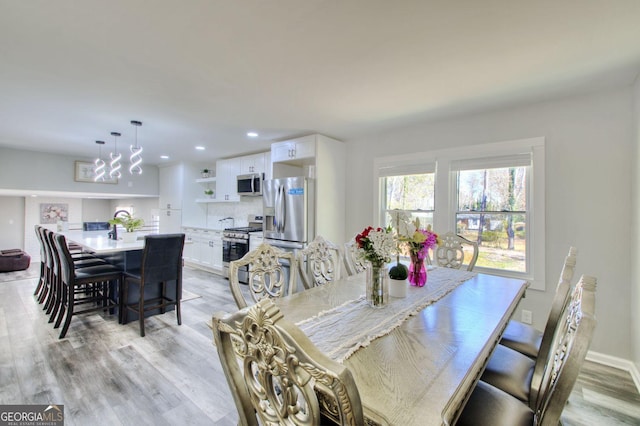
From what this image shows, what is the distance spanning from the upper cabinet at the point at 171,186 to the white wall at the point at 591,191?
20.2 ft

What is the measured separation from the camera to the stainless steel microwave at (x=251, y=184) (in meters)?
5.12

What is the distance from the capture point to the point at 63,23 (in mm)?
1622

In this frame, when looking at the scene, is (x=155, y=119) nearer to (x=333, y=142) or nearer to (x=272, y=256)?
(x=333, y=142)

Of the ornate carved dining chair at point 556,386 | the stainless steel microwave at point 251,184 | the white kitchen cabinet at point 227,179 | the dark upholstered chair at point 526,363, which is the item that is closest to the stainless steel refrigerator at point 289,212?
the stainless steel microwave at point 251,184

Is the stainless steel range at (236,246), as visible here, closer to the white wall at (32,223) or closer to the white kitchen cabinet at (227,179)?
the white kitchen cabinet at (227,179)

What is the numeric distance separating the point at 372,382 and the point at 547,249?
2.85 metres

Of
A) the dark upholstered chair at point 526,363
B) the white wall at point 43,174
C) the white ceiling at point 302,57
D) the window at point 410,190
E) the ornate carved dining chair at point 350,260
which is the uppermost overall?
the white ceiling at point 302,57

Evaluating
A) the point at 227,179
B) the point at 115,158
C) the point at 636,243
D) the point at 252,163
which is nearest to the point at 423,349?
the point at 636,243

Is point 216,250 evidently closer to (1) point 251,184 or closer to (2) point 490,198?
(1) point 251,184

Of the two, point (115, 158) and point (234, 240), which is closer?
point (115, 158)

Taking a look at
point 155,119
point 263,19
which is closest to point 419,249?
point 263,19

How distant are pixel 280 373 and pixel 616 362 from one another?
3.37 m

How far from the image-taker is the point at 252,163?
5.29m

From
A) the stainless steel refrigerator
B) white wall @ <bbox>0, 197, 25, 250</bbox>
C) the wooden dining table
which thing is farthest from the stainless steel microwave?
white wall @ <bbox>0, 197, 25, 250</bbox>
